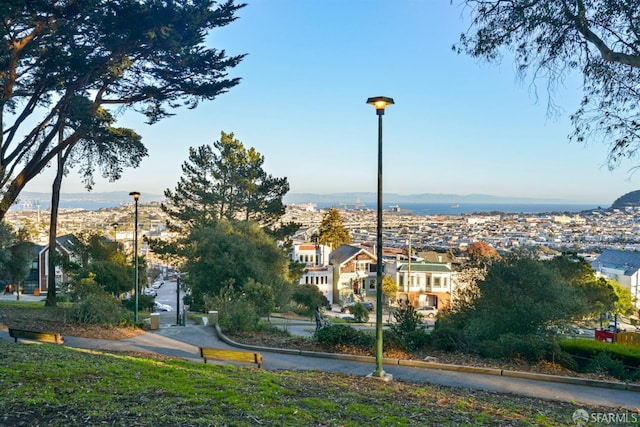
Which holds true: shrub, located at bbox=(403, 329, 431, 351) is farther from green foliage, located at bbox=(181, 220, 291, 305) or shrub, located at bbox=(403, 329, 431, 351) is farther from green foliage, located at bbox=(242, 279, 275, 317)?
green foliage, located at bbox=(181, 220, 291, 305)

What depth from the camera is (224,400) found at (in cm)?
755

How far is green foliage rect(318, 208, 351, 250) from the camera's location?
71500 mm

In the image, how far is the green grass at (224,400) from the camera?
6.64 metres

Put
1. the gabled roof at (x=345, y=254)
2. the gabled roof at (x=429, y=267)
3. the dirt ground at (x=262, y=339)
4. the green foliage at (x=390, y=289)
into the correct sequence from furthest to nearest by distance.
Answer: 1. the gabled roof at (x=345, y=254)
2. the gabled roof at (x=429, y=267)
3. the green foliage at (x=390, y=289)
4. the dirt ground at (x=262, y=339)

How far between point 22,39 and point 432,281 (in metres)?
45.0

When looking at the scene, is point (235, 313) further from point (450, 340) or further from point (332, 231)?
point (332, 231)

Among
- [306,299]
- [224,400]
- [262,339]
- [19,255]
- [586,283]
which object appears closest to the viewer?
[224,400]

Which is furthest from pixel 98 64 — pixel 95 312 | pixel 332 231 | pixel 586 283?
pixel 332 231

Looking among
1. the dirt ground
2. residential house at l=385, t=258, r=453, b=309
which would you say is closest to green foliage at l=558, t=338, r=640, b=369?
the dirt ground

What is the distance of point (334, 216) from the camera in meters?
73.3

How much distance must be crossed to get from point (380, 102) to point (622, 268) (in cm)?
5896

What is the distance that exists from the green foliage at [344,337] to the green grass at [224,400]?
453cm

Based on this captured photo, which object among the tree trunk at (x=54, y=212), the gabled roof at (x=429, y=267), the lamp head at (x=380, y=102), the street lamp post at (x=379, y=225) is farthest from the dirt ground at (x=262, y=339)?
the gabled roof at (x=429, y=267)

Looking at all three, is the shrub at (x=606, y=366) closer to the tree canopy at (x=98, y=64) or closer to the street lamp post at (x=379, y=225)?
the street lamp post at (x=379, y=225)
